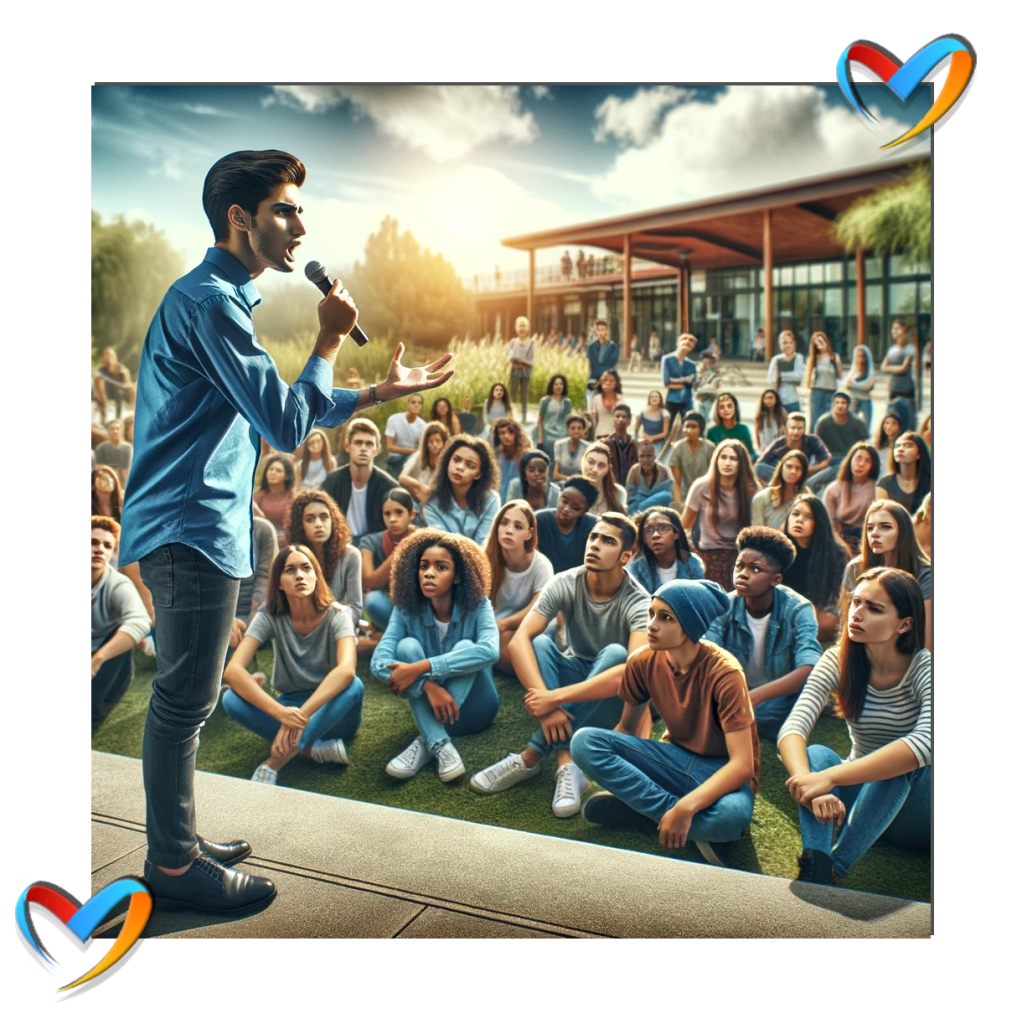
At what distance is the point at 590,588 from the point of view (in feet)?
14.4

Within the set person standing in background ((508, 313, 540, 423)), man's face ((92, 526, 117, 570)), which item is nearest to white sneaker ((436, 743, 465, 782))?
man's face ((92, 526, 117, 570))

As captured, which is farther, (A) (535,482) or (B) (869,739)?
(A) (535,482)

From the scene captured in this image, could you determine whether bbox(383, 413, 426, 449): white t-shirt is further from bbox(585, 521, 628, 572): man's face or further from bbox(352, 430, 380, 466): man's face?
bbox(585, 521, 628, 572): man's face

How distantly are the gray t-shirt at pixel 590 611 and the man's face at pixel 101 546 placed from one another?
2.16 meters

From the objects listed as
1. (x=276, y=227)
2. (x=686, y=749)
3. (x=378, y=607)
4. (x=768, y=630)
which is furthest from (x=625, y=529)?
(x=276, y=227)

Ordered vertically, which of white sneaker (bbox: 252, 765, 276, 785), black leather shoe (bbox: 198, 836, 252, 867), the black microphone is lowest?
black leather shoe (bbox: 198, 836, 252, 867)

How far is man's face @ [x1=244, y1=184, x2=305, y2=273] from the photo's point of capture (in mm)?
2994

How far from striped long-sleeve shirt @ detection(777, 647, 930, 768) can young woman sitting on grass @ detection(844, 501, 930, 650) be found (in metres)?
0.71

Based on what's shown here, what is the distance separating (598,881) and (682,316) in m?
3.08

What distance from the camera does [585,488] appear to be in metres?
5.01

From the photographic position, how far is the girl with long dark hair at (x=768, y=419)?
534cm

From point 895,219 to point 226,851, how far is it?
412 cm

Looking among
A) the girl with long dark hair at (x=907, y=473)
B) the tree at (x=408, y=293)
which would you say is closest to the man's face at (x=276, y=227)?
the tree at (x=408, y=293)

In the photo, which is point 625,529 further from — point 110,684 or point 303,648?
point 110,684
